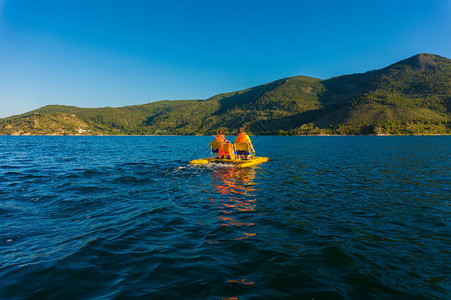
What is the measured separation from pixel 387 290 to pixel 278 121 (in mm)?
198043

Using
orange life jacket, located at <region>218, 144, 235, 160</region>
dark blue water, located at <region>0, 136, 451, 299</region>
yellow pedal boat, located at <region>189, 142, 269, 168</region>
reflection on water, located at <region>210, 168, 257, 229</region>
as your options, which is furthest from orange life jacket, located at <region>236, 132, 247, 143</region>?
dark blue water, located at <region>0, 136, 451, 299</region>

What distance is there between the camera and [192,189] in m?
13.5

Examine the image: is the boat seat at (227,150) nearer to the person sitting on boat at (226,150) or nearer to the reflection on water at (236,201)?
the person sitting on boat at (226,150)

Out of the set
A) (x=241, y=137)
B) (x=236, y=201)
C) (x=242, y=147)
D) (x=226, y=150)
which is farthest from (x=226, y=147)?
(x=236, y=201)

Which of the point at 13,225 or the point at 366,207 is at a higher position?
the point at 13,225

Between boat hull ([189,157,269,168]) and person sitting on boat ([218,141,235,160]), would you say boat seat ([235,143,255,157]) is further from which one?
boat hull ([189,157,269,168])

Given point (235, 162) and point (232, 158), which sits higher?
point (232, 158)

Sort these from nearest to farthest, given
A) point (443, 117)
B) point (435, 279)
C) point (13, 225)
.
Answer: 1. point (435, 279)
2. point (13, 225)
3. point (443, 117)

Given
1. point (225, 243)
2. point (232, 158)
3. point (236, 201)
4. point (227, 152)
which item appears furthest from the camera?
point (232, 158)

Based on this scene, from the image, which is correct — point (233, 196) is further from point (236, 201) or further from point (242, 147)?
point (242, 147)

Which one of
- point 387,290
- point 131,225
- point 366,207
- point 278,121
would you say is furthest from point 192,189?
point 278,121

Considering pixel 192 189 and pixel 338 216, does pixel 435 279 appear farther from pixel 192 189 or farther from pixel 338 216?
pixel 192 189

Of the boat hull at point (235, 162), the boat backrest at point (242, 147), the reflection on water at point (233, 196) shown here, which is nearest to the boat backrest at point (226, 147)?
the boat backrest at point (242, 147)

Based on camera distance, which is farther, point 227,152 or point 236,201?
point 227,152
